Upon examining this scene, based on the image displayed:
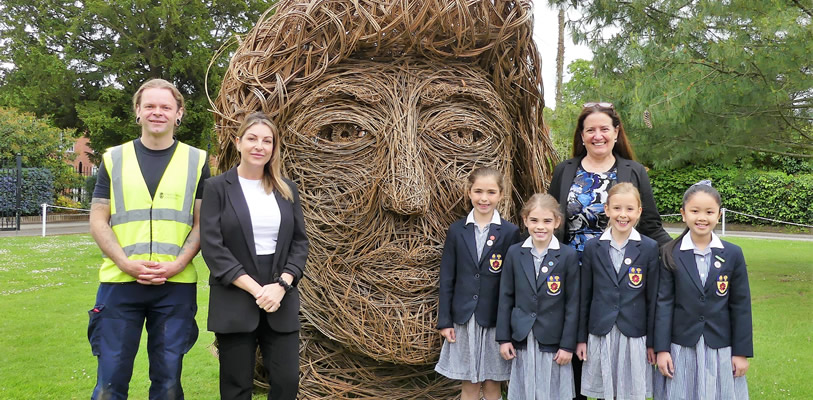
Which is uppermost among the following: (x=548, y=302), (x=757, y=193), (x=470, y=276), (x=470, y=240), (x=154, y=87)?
(x=757, y=193)

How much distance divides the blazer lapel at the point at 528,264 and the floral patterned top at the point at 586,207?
312 mm

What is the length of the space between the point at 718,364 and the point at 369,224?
2.09 meters

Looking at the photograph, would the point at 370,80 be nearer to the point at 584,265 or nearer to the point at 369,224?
the point at 369,224

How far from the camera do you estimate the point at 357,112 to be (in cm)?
380

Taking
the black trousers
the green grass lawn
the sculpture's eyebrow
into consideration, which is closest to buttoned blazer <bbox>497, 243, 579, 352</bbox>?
the black trousers

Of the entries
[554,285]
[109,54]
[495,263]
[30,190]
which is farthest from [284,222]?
[109,54]

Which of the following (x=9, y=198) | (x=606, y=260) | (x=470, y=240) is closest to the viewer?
(x=606, y=260)

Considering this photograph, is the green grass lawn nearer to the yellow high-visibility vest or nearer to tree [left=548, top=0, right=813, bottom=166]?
the yellow high-visibility vest

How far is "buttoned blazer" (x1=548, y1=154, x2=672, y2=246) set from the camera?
10.8 ft

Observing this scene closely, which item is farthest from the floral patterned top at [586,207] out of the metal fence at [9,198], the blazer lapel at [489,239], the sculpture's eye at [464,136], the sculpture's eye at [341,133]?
the metal fence at [9,198]

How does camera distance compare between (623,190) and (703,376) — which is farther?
(623,190)

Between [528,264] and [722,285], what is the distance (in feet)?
3.12

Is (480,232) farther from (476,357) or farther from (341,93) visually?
(341,93)

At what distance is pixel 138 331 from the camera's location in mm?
2980
